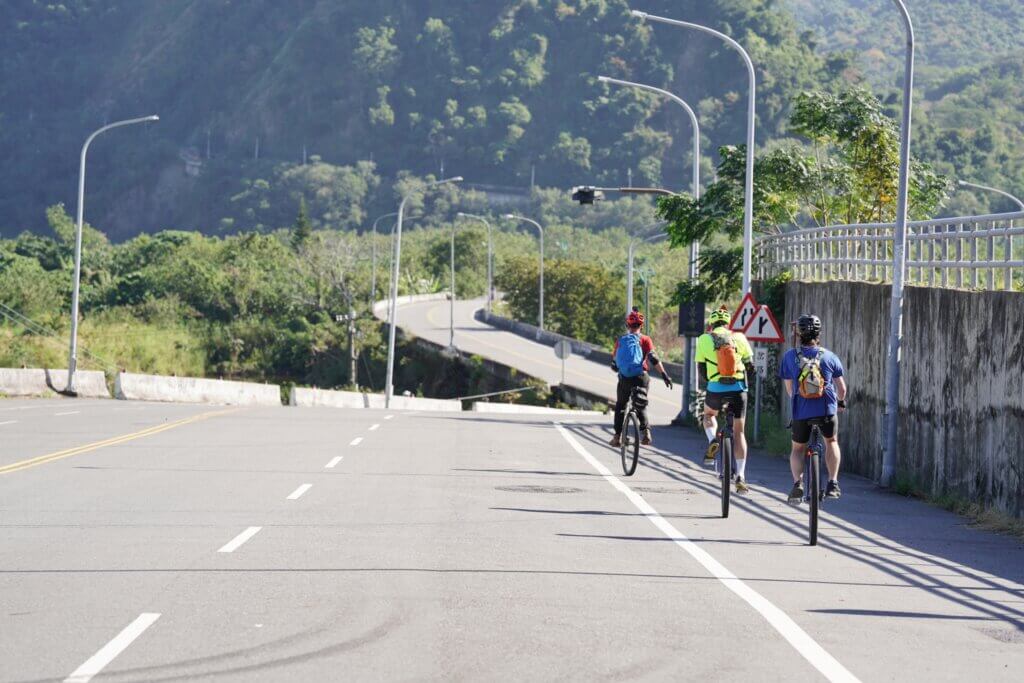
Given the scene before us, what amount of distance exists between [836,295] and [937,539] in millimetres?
12336

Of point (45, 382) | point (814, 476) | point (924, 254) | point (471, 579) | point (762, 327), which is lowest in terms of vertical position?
point (45, 382)

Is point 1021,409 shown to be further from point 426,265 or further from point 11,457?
point 426,265

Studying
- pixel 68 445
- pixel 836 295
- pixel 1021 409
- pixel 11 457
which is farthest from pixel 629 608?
pixel 836 295

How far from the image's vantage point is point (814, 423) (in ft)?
44.0

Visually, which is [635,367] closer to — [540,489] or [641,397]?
[641,397]

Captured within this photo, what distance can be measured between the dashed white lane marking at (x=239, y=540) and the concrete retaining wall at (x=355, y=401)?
41.5 meters

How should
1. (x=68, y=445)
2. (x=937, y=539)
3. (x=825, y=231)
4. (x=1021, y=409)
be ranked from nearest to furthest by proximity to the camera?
(x=937, y=539) → (x=1021, y=409) → (x=68, y=445) → (x=825, y=231)

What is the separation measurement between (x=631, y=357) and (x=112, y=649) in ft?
41.3

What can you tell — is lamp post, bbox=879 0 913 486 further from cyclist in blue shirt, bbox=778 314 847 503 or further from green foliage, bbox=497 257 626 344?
green foliage, bbox=497 257 626 344

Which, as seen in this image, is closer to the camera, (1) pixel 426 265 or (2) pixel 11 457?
(2) pixel 11 457

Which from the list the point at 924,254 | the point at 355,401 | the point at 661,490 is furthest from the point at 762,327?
the point at 355,401

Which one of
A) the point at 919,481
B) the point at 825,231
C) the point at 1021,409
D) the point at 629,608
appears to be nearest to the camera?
the point at 629,608

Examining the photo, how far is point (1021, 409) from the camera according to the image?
635 inches

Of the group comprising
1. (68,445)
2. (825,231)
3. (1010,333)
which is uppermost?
(825,231)
